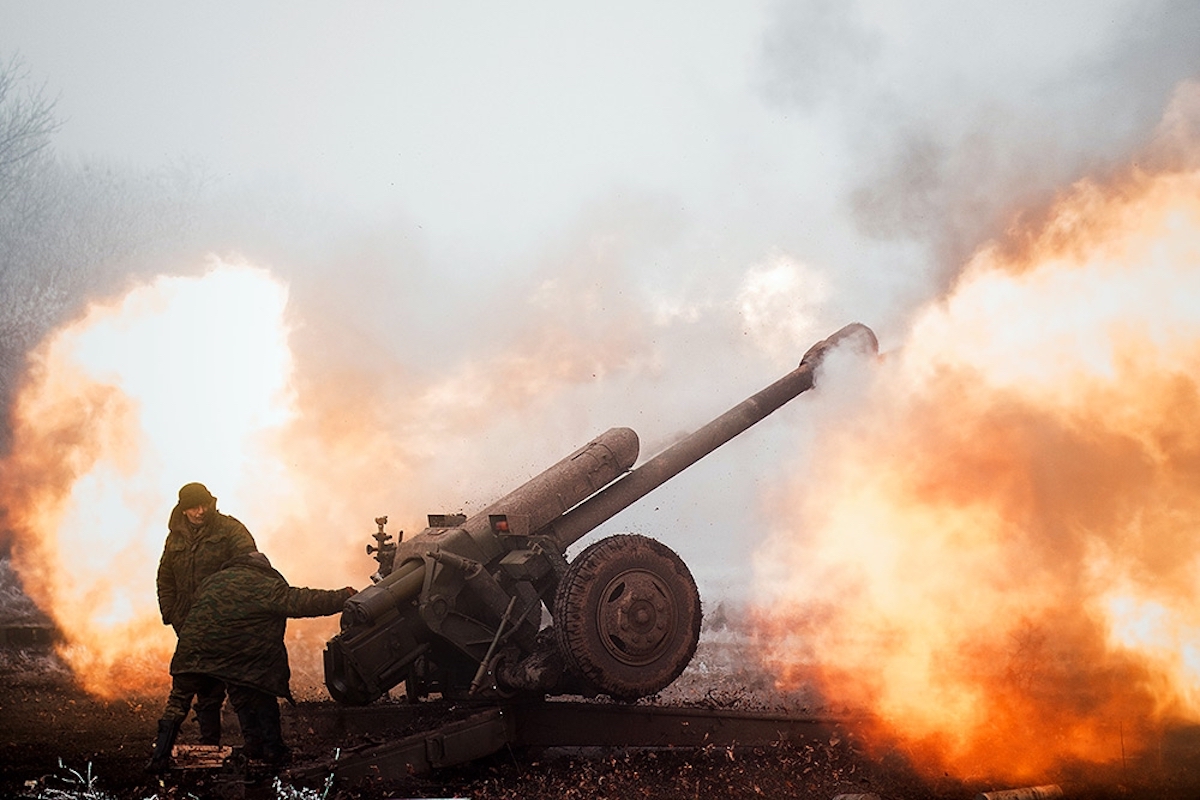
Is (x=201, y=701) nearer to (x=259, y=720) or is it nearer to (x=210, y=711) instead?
(x=210, y=711)

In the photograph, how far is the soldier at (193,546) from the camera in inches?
358

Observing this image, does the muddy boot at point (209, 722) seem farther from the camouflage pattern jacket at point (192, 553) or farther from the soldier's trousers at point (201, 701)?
the camouflage pattern jacket at point (192, 553)

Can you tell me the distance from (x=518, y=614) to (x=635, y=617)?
1065 millimetres

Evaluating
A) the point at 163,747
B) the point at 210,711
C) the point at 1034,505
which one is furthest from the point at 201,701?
the point at 1034,505

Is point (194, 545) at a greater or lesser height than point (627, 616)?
greater

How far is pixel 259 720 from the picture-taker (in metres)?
8.27

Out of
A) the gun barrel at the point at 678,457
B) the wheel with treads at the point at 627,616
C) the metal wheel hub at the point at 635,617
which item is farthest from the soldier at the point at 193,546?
the metal wheel hub at the point at 635,617

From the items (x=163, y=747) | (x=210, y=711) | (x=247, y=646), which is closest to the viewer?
(x=163, y=747)

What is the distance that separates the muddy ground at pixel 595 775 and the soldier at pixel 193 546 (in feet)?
4.56

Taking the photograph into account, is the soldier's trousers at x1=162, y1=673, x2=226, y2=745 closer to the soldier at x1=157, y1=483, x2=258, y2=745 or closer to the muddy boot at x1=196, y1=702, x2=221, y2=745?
the muddy boot at x1=196, y1=702, x2=221, y2=745

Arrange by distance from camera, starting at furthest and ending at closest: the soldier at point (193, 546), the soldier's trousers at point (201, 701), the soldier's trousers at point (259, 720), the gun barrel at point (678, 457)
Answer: the gun barrel at point (678, 457), the soldier at point (193, 546), the soldier's trousers at point (259, 720), the soldier's trousers at point (201, 701)

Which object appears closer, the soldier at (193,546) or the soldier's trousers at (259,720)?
the soldier's trousers at (259,720)

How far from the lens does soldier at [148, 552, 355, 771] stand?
8164 millimetres

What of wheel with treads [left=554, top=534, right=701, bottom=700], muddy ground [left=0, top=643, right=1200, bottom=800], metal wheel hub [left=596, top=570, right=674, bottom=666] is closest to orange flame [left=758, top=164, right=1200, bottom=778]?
muddy ground [left=0, top=643, right=1200, bottom=800]
